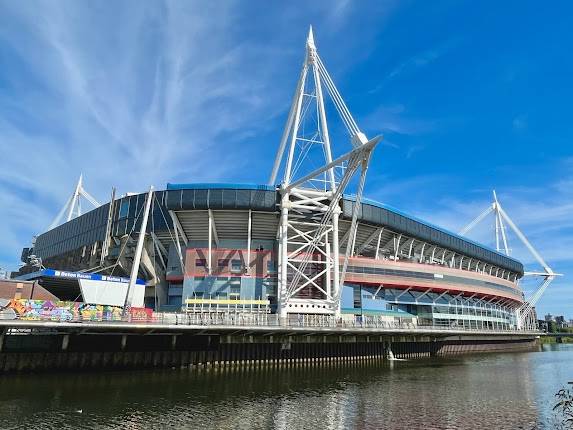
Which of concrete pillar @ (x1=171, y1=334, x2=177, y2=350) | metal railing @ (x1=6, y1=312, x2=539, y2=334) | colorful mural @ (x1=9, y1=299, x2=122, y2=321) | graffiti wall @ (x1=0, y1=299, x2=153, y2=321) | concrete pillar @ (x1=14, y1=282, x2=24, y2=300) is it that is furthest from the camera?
concrete pillar @ (x1=14, y1=282, x2=24, y2=300)

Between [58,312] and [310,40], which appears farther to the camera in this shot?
[310,40]

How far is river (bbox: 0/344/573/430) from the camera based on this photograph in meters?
23.8

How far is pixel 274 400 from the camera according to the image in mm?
29953

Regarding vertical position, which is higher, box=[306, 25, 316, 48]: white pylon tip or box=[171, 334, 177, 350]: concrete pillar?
box=[306, 25, 316, 48]: white pylon tip

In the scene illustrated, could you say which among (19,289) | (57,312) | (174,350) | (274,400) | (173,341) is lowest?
(274,400)

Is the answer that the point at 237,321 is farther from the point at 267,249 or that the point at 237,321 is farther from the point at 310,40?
the point at 310,40

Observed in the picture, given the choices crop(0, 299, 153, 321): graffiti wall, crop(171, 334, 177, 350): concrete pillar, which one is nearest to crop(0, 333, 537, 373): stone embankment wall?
crop(171, 334, 177, 350): concrete pillar

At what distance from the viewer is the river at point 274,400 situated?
2377 centimetres

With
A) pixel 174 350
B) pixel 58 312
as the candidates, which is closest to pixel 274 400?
pixel 174 350

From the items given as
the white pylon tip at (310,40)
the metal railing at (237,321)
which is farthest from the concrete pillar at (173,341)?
the white pylon tip at (310,40)

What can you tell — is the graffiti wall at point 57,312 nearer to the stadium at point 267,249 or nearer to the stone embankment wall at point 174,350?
the stone embankment wall at point 174,350

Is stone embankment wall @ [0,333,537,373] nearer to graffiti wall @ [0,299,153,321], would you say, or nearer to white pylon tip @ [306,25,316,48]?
graffiti wall @ [0,299,153,321]

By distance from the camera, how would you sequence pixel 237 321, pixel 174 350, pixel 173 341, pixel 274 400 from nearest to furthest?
pixel 274 400 → pixel 173 341 → pixel 174 350 → pixel 237 321

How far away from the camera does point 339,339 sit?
5406 centimetres
